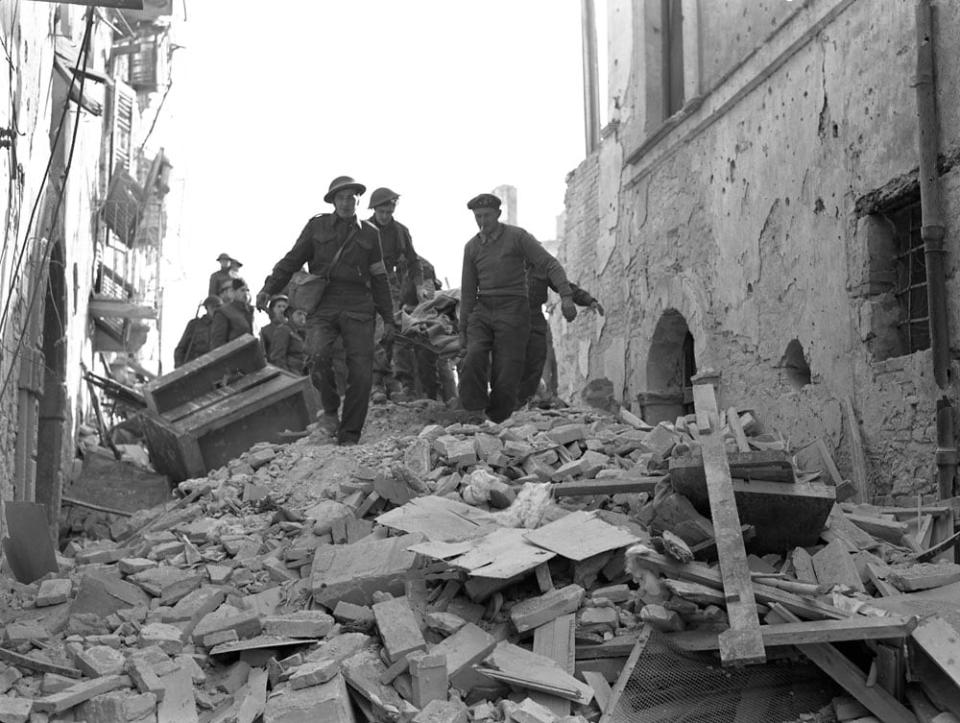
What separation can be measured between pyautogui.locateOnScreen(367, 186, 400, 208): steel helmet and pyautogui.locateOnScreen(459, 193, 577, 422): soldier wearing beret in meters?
1.21

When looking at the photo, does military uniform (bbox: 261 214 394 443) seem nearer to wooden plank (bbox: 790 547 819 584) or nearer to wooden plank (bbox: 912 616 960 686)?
wooden plank (bbox: 790 547 819 584)

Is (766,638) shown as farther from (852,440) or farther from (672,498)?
(852,440)

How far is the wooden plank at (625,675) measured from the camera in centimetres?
381

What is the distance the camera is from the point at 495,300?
7.97 meters

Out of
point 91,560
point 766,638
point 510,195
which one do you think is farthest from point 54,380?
point 510,195

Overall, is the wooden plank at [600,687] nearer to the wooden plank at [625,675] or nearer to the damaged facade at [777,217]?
the wooden plank at [625,675]

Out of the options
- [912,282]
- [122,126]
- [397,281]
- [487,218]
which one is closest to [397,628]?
[912,282]

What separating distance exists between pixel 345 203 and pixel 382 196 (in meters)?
1.48

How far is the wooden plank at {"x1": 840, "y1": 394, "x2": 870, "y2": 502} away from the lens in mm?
6523

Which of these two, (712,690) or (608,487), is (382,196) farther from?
(712,690)

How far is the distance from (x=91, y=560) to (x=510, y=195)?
24450 mm

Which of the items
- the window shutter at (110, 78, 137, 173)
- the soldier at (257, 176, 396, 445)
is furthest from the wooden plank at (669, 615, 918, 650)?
the window shutter at (110, 78, 137, 173)

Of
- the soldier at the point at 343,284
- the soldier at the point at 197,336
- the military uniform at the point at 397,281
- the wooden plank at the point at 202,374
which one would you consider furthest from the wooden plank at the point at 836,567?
the soldier at the point at 197,336

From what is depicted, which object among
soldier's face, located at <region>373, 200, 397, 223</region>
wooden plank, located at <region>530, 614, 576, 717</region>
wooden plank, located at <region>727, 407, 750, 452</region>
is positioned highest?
soldier's face, located at <region>373, 200, 397, 223</region>
